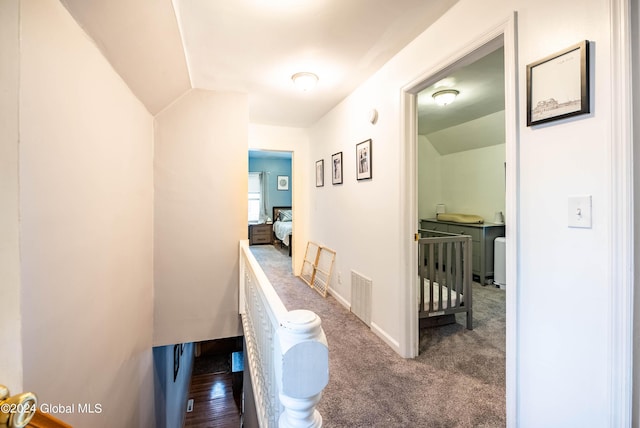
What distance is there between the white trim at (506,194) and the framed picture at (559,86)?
0.09 m

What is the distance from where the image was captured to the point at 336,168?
3545 mm

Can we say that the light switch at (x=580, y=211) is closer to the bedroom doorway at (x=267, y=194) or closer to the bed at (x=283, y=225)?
the bed at (x=283, y=225)

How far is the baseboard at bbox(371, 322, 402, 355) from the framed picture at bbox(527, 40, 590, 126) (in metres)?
1.80

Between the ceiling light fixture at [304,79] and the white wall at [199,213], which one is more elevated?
the ceiling light fixture at [304,79]

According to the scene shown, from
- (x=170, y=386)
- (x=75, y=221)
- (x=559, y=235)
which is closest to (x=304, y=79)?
(x=75, y=221)

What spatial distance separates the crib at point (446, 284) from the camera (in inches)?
104

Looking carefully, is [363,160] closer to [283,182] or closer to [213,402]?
[213,402]

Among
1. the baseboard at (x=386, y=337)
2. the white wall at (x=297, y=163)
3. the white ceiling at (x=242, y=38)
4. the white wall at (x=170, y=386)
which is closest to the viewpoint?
the white ceiling at (x=242, y=38)

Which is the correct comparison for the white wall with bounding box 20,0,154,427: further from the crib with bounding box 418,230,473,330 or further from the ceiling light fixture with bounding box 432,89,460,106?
the ceiling light fixture with bounding box 432,89,460,106

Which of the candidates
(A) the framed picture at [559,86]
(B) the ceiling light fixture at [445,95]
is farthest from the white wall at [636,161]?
(B) the ceiling light fixture at [445,95]

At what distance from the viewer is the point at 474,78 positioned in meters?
2.74

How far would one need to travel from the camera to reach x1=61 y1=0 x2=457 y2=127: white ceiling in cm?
152

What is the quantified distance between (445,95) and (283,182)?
18.9 feet

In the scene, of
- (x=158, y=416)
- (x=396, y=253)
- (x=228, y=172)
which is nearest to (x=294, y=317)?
(x=396, y=253)
